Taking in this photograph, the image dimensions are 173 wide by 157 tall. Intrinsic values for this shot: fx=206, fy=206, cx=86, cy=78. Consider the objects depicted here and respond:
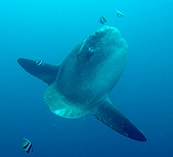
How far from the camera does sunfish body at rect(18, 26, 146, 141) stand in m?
3.61

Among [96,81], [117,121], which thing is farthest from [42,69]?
[117,121]

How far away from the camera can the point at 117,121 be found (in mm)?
3645

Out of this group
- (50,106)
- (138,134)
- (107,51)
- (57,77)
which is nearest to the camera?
(138,134)

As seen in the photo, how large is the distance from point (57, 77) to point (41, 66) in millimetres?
533

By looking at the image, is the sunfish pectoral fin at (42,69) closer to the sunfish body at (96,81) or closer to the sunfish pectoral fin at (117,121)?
the sunfish body at (96,81)

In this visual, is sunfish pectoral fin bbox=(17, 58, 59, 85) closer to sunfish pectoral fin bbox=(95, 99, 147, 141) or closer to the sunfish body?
the sunfish body

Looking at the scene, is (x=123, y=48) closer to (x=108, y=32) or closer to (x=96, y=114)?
(x=108, y=32)

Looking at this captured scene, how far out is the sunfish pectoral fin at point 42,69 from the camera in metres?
4.58

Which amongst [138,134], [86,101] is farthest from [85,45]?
[138,134]

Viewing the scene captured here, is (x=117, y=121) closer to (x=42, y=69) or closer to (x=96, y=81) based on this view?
(x=96, y=81)

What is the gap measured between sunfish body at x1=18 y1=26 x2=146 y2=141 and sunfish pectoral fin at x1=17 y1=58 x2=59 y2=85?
0.58 m

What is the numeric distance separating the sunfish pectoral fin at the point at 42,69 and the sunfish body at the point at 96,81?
0.58m

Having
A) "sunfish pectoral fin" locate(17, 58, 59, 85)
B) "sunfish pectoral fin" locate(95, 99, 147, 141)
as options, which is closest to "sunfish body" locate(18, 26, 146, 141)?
"sunfish pectoral fin" locate(95, 99, 147, 141)

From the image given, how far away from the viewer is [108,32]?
3787 millimetres
